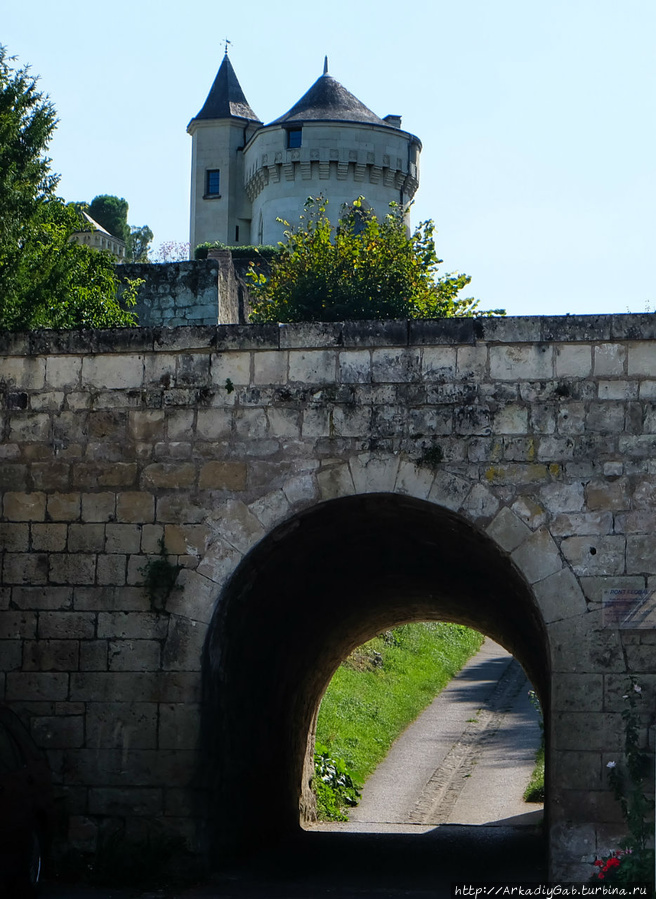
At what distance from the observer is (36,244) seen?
47.6ft

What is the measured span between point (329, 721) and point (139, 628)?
1140cm

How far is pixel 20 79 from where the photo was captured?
48.9 feet

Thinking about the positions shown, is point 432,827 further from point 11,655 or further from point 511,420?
point 511,420

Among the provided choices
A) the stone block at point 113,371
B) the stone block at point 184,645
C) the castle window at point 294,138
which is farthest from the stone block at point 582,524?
the castle window at point 294,138

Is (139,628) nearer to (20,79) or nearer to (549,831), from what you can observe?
(549,831)

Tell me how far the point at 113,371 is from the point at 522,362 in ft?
9.96

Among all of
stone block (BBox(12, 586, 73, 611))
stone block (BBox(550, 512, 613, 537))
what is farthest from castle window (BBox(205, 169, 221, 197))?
stone block (BBox(550, 512, 613, 537))

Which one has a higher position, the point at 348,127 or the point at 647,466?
the point at 348,127

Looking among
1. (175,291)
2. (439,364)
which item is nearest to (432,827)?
(439,364)

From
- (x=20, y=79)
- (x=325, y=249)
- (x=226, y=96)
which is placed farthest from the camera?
(x=226, y=96)

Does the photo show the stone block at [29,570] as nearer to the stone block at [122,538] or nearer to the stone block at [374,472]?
the stone block at [122,538]

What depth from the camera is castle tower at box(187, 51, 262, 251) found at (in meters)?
48.3

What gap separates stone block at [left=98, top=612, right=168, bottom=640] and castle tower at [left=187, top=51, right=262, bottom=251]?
39480mm

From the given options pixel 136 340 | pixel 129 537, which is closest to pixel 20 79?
pixel 136 340
